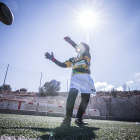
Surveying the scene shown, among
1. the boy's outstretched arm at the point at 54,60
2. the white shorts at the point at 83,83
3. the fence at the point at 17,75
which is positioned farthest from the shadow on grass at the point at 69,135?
the fence at the point at 17,75

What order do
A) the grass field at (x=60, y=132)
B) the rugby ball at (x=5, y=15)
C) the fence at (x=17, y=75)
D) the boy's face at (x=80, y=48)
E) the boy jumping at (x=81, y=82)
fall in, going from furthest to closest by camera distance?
the fence at (x=17, y=75) < the boy's face at (x=80, y=48) < the rugby ball at (x=5, y=15) < the boy jumping at (x=81, y=82) < the grass field at (x=60, y=132)

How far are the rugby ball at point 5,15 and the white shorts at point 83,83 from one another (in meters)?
2.24

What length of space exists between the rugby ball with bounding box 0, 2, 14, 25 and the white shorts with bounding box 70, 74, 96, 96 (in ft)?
7.36

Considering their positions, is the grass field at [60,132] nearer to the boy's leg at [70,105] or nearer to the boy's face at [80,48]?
the boy's leg at [70,105]

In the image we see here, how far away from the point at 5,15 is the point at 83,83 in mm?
2577

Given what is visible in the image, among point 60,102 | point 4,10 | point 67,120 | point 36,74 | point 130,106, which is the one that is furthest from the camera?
point 60,102

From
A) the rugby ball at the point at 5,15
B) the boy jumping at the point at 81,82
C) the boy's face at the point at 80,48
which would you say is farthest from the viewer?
the boy's face at the point at 80,48

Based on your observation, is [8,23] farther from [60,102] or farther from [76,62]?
[60,102]

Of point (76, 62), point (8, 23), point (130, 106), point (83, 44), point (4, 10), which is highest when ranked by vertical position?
point (4, 10)

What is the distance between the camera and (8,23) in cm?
262

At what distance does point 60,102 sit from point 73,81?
2289cm

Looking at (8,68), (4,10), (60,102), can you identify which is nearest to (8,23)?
(4,10)

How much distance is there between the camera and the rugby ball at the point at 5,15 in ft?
7.77

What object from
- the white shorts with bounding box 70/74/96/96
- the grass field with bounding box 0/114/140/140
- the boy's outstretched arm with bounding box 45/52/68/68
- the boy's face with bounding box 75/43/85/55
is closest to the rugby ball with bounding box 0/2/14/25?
the boy's outstretched arm with bounding box 45/52/68/68
